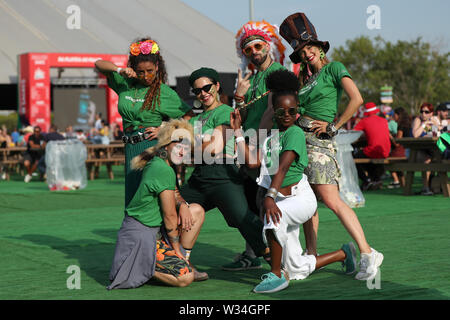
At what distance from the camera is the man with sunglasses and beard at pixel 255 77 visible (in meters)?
5.90

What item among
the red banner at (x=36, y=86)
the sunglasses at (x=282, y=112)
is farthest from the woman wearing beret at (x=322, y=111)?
the red banner at (x=36, y=86)

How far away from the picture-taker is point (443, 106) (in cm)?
1449

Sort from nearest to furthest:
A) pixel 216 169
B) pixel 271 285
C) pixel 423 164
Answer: pixel 271 285 → pixel 216 169 → pixel 423 164

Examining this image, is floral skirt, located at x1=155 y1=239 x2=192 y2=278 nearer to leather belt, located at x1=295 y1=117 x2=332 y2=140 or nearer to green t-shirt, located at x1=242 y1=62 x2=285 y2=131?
green t-shirt, located at x1=242 y1=62 x2=285 y2=131

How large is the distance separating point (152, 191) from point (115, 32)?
3819cm

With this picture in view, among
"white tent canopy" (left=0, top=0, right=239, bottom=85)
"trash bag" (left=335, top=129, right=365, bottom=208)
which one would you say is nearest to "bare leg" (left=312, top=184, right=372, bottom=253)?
"trash bag" (left=335, top=129, right=365, bottom=208)

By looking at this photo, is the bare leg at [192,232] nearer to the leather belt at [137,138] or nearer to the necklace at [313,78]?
the leather belt at [137,138]

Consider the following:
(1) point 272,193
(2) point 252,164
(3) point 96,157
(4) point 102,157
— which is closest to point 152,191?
(2) point 252,164

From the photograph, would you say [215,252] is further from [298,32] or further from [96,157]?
[96,157]

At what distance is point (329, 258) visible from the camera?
5.65 metres

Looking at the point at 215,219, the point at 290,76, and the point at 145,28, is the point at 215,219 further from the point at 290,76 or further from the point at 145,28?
the point at 145,28

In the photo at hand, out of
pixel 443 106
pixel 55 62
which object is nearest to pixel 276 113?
pixel 443 106

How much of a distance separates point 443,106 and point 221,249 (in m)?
8.51

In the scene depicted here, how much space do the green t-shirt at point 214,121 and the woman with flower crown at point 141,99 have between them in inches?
20.6
